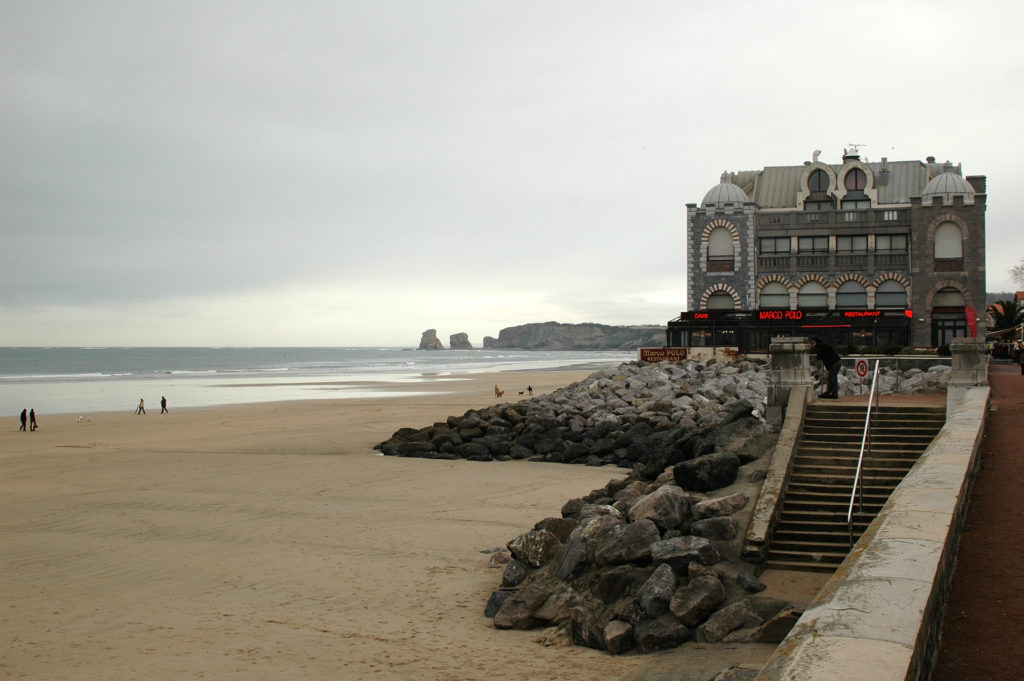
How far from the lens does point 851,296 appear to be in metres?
49.7

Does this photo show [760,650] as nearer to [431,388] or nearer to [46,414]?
[46,414]

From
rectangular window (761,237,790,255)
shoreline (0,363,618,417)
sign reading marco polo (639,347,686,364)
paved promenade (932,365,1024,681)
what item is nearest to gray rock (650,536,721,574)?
paved promenade (932,365,1024,681)

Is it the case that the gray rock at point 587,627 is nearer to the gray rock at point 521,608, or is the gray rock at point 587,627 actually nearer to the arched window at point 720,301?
the gray rock at point 521,608

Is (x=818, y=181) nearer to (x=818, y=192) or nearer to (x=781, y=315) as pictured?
(x=818, y=192)

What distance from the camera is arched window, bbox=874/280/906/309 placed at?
161 feet

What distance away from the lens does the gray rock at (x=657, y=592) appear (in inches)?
410

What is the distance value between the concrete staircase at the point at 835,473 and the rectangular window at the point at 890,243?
37040 mm

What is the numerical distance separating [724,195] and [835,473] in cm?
3885

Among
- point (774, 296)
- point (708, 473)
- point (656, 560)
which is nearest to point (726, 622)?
point (656, 560)

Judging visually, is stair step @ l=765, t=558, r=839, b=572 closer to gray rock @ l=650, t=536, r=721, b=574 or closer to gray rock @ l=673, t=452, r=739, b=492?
gray rock @ l=650, t=536, r=721, b=574

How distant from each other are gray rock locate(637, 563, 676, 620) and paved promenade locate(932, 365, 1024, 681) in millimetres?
3408

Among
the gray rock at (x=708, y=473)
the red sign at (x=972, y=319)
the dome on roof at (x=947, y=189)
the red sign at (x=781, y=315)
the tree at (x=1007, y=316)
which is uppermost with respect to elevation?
the dome on roof at (x=947, y=189)

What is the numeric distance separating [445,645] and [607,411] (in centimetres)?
2123

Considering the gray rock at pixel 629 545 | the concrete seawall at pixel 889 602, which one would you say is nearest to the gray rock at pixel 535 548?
the gray rock at pixel 629 545
